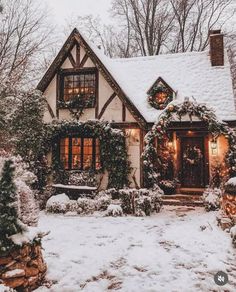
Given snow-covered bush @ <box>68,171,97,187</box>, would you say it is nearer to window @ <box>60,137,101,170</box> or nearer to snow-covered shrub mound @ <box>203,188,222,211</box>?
window @ <box>60,137,101,170</box>

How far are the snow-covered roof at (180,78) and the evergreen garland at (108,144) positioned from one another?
1.61 m

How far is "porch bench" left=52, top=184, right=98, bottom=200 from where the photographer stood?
12.3 meters

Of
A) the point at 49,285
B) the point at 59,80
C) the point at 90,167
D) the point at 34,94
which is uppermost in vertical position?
the point at 59,80

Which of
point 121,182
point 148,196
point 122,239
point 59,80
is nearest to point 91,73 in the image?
point 59,80

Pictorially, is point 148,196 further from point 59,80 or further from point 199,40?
point 199,40

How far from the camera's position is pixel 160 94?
13.8 meters

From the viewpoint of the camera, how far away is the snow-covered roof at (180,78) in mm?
13086

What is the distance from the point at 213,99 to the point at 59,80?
22.9 ft

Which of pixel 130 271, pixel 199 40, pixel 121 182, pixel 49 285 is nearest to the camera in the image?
pixel 49 285

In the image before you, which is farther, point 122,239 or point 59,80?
point 59,80

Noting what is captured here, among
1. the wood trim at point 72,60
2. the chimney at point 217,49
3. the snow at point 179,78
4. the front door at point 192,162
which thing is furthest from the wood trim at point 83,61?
the chimney at point 217,49

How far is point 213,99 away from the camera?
13328mm

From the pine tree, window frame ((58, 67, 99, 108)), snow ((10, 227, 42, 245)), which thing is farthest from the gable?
the pine tree

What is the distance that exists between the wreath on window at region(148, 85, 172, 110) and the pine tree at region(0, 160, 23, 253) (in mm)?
9788
